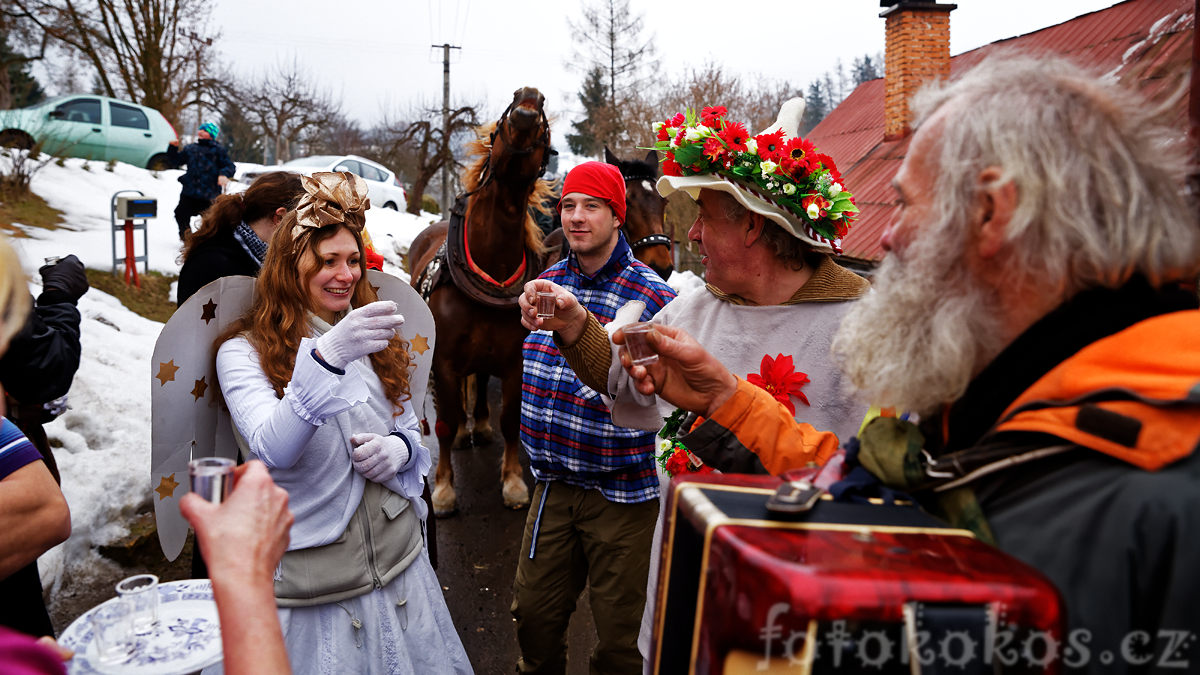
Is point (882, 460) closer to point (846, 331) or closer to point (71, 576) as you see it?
point (846, 331)

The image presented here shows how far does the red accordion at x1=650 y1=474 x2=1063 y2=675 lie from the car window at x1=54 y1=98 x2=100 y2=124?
20593 mm

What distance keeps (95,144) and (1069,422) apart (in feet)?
68.8

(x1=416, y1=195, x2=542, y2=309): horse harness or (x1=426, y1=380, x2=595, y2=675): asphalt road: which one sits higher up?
(x1=416, y1=195, x2=542, y2=309): horse harness

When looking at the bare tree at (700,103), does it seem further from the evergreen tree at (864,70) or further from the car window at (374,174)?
the evergreen tree at (864,70)

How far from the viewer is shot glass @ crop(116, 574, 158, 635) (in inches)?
65.6

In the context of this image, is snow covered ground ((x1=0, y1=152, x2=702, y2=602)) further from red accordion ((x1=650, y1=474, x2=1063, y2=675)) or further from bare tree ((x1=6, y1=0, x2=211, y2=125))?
bare tree ((x1=6, y1=0, x2=211, y2=125))

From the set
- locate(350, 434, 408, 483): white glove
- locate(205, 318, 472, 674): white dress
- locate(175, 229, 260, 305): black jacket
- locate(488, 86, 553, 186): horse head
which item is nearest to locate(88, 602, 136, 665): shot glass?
locate(205, 318, 472, 674): white dress

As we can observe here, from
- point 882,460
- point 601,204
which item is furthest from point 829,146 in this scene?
point 882,460

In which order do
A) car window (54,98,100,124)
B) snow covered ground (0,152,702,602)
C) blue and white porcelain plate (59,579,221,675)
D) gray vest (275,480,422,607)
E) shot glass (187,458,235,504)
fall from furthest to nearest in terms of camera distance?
car window (54,98,100,124), snow covered ground (0,152,702,602), gray vest (275,480,422,607), blue and white porcelain plate (59,579,221,675), shot glass (187,458,235,504)

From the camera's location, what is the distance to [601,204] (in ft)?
12.0

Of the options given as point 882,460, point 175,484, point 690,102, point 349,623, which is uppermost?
point 690,102

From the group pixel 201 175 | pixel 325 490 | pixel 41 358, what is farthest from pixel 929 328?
pixel 201 175

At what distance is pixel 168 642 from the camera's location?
1671 mm

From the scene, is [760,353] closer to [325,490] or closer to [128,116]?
[325,490]
